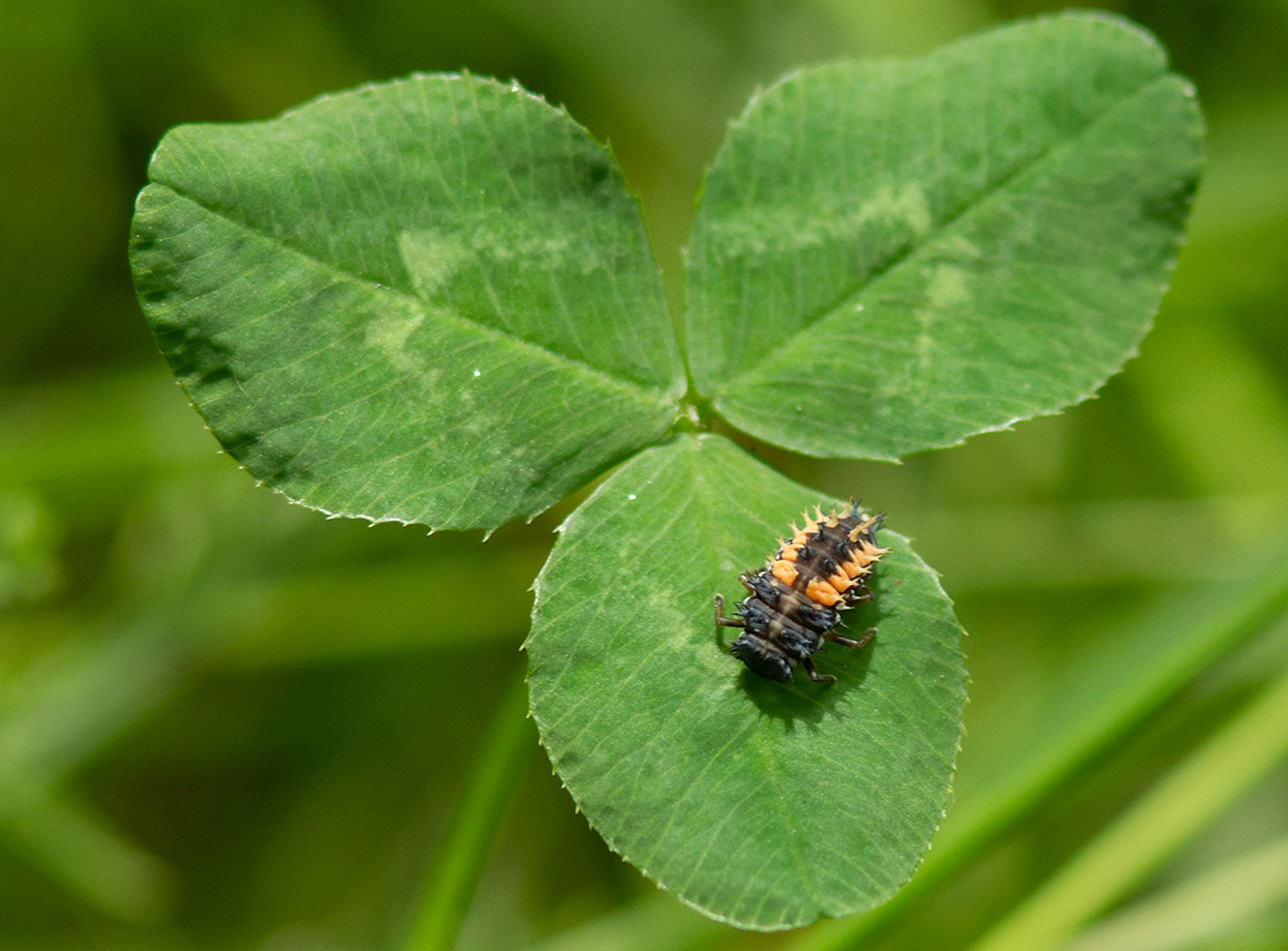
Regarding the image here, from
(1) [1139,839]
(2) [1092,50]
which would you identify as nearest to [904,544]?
(2) [1092,50]

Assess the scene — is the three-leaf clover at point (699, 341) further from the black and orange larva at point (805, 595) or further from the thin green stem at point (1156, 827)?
the thin green stem at point (1156, 827)

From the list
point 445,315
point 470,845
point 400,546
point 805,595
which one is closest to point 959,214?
point 805,595

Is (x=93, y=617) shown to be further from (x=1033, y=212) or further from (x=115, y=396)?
(x=1033, y=212)

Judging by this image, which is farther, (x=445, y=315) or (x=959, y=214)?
(x=959, y=214)

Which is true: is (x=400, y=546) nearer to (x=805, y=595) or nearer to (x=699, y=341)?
(x=699, y=341)

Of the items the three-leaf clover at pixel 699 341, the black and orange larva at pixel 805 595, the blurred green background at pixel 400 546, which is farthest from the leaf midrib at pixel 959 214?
the blurred green background at pixel 400 546

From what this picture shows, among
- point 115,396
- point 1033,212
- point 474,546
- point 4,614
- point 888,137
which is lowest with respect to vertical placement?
point 474,546
